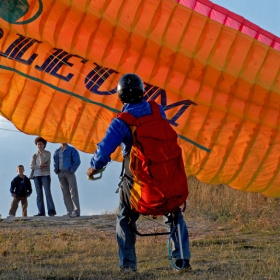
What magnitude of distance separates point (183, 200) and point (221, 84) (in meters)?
3.08

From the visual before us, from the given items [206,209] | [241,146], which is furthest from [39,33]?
[206,209]

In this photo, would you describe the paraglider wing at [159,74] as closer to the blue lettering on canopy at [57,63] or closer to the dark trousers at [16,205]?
the blue lettering on canopy at [57,63]

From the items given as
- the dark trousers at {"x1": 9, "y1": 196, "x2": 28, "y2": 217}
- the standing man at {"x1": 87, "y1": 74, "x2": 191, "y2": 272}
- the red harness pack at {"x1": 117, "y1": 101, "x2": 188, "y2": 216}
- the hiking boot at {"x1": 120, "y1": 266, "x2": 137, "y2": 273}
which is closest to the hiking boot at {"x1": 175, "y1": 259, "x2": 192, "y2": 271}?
the standing man at {"x1": 87, "y1": 74, "x2": 191, "y2": 272}

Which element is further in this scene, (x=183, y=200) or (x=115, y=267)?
(x=115, y=267)

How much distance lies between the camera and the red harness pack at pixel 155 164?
5.07 metres

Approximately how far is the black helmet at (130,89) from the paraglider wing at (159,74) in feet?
8.23

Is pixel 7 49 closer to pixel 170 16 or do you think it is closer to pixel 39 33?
pixel 39 33

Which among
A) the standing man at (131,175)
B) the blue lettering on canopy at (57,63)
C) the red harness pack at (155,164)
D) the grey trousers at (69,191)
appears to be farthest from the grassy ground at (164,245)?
the blue lettering on canopy at (57,63)

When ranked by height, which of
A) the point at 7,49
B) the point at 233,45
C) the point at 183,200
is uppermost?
the point at 233,45

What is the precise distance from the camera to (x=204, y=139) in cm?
848

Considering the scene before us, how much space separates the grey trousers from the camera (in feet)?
37.0

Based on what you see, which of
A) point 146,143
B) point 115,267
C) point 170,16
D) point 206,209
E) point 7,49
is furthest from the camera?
point 206,209

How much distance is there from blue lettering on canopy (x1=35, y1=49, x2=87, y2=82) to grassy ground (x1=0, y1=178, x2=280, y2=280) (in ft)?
6.56

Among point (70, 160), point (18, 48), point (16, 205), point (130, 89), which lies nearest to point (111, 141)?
point (130, 89)
